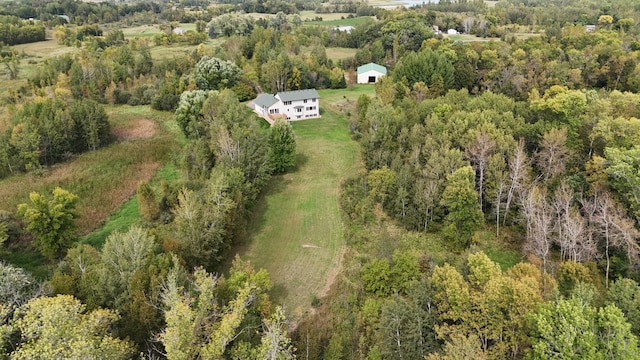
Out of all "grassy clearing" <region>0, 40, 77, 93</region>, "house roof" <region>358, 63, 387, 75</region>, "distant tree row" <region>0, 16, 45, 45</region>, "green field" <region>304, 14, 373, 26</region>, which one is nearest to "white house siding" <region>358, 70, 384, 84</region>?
"house roof" <region>358, 63, 387, 75</region>

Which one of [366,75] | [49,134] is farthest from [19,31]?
[366,75]

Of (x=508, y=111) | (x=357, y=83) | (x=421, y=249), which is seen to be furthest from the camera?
(x=357, y=83)

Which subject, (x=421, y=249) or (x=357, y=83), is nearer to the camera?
(x=421, y=249)

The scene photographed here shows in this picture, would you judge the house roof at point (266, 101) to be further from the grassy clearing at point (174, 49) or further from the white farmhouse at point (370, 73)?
the grassy clearing at point (174, 49)

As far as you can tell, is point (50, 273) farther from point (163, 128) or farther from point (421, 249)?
point (163, 128)

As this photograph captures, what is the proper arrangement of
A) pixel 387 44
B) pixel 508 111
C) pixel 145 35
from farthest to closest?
pixel 145 35, pixel 387 44, pixel 508 111

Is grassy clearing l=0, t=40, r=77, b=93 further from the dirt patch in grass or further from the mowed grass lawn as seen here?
the mowed grass lawn

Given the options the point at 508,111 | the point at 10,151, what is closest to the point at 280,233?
the point at 508,111
